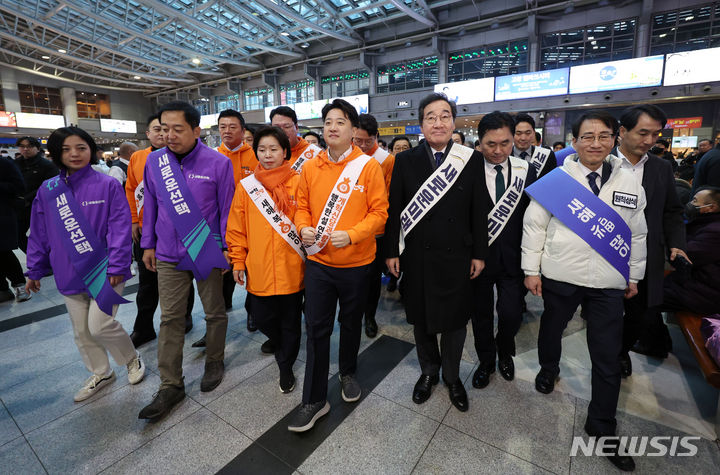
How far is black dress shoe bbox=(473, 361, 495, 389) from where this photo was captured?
228 centimetres

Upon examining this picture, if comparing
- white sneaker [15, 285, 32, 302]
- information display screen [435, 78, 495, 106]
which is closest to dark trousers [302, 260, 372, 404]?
white sneaker [15, 285, 32, 302]

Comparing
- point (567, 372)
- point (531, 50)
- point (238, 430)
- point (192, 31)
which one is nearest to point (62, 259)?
point (238, 430)

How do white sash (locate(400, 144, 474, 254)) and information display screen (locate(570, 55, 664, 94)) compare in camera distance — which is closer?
white sash (locate(400, 144, 474, 254))

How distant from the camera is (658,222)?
1.92m

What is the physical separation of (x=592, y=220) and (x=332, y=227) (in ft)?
4.57

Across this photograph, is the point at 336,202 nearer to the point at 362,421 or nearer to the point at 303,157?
the point at 362,421

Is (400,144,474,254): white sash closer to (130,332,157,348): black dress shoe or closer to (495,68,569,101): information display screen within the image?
(130,332,157,348): black dress shoe

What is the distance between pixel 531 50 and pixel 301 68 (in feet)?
41.6

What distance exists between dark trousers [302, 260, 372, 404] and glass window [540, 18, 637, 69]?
15536 millimetres

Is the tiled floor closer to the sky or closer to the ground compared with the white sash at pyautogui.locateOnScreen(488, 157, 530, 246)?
closer to the ground

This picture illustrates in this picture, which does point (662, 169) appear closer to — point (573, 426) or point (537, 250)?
point (537, 250)

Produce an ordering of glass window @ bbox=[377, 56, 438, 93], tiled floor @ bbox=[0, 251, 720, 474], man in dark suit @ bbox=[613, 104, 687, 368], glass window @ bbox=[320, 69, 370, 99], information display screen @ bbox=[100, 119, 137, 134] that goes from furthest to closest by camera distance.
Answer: information display screen @ bbox=[100, 119, 137, 134]
glass window @ bbox=[320, 69, 370, 99]
glass window @ bbox=[377, 56, 438, 93]
man in dark suit @ bbox=[613, 104, 687, 368]
tiled floor @ bbox=[0, 251, 720, 474]

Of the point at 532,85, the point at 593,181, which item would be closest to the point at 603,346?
the point at 593,181

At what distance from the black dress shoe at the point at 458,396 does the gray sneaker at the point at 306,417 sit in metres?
0.82
